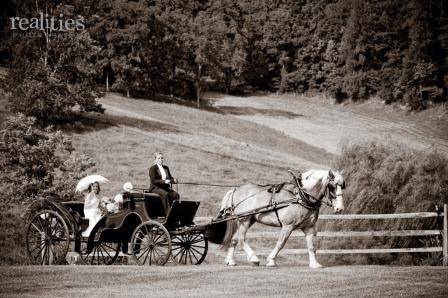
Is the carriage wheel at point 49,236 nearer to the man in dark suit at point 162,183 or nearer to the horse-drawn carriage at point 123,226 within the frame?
the horse-drawn carriage at point 123,226

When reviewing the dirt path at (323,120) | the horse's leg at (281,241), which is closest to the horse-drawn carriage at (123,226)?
the horse's leg at (281,241)

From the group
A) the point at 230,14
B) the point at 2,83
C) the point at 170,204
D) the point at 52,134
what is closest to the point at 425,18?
the point at 230,14

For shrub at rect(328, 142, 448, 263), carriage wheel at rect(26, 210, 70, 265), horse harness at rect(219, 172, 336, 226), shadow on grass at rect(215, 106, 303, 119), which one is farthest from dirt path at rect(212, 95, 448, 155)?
carriage wheel at rect(26, 210, 70, 265)

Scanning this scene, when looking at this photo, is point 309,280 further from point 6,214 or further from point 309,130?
point 309,130

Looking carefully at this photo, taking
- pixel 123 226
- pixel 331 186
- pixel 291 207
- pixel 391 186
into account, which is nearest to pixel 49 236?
pixel 123 226

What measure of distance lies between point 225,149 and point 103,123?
8998 millimetres

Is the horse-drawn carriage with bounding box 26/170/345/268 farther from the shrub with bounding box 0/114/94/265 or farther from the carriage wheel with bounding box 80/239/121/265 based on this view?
the shrub with bounding box 0/114/94/265

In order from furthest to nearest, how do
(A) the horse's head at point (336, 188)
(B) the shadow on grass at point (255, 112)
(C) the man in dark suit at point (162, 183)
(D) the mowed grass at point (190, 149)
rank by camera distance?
(B) the shadow on grass at point (255, 112), (D) the mowed grass at point (190, 149), (C) the man in dark suit at point (162, 183), (A) the horse's head at point (336, 188)

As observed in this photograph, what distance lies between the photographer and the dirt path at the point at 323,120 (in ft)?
185

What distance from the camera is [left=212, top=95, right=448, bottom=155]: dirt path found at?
185ft

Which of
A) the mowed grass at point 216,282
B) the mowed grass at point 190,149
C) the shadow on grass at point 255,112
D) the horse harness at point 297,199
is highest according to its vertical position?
the horse harness at point 297,199

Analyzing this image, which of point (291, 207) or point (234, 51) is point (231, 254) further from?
point (234, 51)

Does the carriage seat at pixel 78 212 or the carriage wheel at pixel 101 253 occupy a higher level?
the carriage seat at pixel 78 212

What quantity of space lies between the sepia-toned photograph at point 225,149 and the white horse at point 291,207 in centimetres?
4
